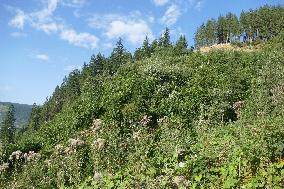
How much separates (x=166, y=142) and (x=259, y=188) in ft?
14.9

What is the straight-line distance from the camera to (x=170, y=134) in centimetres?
1514

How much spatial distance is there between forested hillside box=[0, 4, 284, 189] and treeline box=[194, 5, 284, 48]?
87.2m

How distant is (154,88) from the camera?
26625 millimetres

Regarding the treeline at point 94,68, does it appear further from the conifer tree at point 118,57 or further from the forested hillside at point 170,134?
the forested hillside at point 170,134

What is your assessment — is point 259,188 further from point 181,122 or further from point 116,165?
point 181,122

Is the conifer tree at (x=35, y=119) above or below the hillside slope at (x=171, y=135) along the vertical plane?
above

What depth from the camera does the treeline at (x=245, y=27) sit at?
118m

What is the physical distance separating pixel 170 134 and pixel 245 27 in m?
117

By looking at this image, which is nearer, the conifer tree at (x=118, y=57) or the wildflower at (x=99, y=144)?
the wildflower at (x=99, y=144)

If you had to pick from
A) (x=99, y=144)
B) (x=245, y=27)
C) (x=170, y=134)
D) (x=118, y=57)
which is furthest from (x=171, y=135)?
(x=245, y=27)

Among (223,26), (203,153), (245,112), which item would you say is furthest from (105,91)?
(223,26)

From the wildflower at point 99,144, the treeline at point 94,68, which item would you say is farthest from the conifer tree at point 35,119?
the wildflower at point 99,144

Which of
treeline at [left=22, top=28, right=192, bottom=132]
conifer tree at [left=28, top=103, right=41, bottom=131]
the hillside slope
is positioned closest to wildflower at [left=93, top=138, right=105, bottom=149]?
the hillside slope

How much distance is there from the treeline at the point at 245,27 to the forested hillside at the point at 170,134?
87.2 m
